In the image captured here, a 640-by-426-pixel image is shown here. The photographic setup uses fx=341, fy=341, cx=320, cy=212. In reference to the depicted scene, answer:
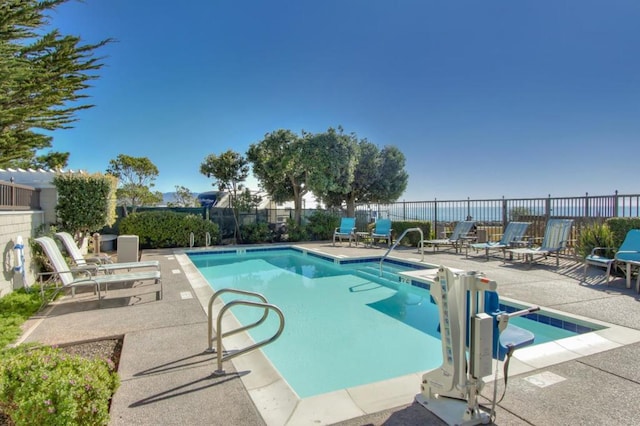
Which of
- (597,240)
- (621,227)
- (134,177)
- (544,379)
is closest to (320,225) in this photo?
(597,240)

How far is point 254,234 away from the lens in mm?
14016

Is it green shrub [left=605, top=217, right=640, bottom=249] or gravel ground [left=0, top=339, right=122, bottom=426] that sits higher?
green shrub [left=605, top=217, right=640, bottom=249]

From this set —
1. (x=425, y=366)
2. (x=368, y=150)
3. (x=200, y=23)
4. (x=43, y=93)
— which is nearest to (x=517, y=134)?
(x=368, y=150)

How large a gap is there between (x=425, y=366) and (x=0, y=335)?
4396 mm

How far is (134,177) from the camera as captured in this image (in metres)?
26.2

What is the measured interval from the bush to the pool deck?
25.9 feet

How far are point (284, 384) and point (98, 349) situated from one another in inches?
79.0

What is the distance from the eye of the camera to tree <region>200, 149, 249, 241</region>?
14.7 m

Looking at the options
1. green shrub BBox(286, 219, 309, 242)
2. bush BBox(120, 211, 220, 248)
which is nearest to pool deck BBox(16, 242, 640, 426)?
bush BBox(120, 211, 220, 248)

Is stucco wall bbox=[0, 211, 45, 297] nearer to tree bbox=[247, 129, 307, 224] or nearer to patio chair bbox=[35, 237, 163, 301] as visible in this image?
patio chair bbox=[35, 237, 163, 301]

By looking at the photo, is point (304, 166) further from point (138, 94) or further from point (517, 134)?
point (517, 134)

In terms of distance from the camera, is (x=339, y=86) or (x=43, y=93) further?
(x=339, y=86)

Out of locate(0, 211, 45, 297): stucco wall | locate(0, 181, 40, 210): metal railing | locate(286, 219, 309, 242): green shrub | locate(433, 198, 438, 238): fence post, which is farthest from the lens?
locate(286, 219, 309, 242): green shrub

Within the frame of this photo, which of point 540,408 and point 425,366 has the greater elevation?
point 540,408
